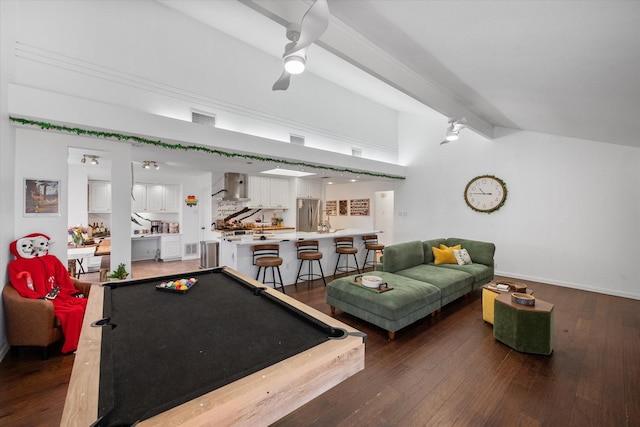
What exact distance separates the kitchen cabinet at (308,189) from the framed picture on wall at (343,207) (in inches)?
65.2

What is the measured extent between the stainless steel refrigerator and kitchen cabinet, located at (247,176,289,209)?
1.55 ft

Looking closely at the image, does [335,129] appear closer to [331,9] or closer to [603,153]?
[331,9]

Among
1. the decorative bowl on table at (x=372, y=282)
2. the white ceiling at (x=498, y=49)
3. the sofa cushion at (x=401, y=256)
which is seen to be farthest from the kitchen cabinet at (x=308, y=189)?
the decorative bowl on table at (x=372, y=282)

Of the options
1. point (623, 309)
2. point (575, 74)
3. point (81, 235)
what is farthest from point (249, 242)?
point (623, 309)

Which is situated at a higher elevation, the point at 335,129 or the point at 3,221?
the point at 335,129

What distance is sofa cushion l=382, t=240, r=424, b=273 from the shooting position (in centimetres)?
414

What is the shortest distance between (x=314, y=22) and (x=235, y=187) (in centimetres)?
577

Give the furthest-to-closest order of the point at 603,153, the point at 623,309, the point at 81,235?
the point at 81,235
the point at 603,153
the point at 623,309

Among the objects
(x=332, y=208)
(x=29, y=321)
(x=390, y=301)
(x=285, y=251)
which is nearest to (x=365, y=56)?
(x=390, y=301)

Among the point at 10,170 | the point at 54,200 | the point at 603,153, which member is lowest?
the point at 54,200

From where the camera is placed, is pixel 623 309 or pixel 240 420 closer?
pixel 240 420

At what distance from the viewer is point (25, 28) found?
10.0ft

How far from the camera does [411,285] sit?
11.3ft

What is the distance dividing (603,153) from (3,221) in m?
8.47
